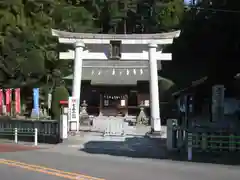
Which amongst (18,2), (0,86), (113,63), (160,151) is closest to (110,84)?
(113,63)

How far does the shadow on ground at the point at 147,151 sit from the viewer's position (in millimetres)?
15922

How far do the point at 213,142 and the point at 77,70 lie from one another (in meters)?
13.6

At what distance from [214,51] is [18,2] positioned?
76.7ft

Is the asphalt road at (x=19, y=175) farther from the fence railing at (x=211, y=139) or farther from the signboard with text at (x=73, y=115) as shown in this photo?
the signboard with text at (x=73, y=115)

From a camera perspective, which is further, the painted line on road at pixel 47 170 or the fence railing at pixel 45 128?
the fence railing at pixel 45 128

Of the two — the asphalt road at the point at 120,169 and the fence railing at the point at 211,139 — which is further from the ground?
the fence railing at the point at 211,139

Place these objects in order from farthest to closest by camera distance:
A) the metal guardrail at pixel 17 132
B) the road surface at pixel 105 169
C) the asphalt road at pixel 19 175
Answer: the metal guardrail at pixel 17 132 < the road surface at pixel 105 169 < the asphalt road at pixel 19 175

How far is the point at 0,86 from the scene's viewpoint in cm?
4325

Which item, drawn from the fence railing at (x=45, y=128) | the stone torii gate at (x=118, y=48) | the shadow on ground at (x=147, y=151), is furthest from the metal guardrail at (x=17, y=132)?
the stone torii gate at (x=118, y=48)

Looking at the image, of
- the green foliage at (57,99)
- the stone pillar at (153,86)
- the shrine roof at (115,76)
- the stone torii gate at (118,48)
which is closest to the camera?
the stone pillar at (153,86)

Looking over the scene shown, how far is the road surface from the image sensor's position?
11328 millimetres

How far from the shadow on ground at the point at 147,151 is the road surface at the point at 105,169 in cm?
115

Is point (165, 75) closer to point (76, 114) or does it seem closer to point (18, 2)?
point (18, 2)

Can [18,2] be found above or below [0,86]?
above
